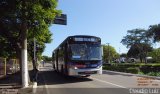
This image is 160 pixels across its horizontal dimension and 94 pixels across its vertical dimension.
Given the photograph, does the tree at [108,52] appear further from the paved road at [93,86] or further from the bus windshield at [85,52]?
the paved road at [93,86]

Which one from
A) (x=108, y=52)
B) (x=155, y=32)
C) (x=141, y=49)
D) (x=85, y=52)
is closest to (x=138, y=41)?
(x=141, y=49)

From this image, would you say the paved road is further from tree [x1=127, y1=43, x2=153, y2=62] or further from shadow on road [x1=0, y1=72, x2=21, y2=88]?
tree [x1=127, y1=43, x2=153, y2=62]

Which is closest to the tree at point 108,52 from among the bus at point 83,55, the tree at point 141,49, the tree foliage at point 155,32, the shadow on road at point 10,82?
the tree at point 141,49

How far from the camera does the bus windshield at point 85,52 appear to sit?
2564 cm

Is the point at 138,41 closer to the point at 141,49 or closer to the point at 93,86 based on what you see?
the point at 141,49

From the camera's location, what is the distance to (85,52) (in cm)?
2578

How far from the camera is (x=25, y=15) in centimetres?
2023

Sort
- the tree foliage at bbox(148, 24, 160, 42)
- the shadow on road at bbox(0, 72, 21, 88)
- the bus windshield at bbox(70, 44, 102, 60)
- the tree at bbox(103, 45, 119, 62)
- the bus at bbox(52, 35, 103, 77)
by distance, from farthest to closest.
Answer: the tree at bbox(103, 45, 119, 62) < the tree foliage at bbox(148, 24, 160, 42) < the bus windshield at bbox(70, 44, 102, 60) < the bus at bbox(52, 35, 103, 77) < the shadow on road at bbox(0, 72, 21, 88)

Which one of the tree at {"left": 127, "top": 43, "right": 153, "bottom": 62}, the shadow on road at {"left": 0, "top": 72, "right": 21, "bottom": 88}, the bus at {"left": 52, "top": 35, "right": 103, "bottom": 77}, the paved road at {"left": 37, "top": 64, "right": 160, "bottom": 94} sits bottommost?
the paved road at {"left": 37, "top": 64, "right": 160, "bottom": 94}

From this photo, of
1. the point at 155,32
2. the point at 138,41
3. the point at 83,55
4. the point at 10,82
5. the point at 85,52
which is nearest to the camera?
the point at 10,82

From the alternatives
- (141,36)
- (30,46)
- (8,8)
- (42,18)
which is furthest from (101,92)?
(141,36)

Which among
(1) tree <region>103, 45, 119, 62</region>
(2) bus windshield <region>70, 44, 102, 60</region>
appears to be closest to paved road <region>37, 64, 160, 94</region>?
(2) bus windshield <region>70, 44, 102, 60</region>

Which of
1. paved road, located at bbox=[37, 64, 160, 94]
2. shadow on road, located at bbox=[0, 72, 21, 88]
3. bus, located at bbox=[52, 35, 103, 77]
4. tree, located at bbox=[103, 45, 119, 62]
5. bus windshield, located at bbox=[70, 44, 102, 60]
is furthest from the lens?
tree, located at bbox=[103, 45, 119, 62]

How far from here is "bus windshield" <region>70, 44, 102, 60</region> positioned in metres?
25.6
